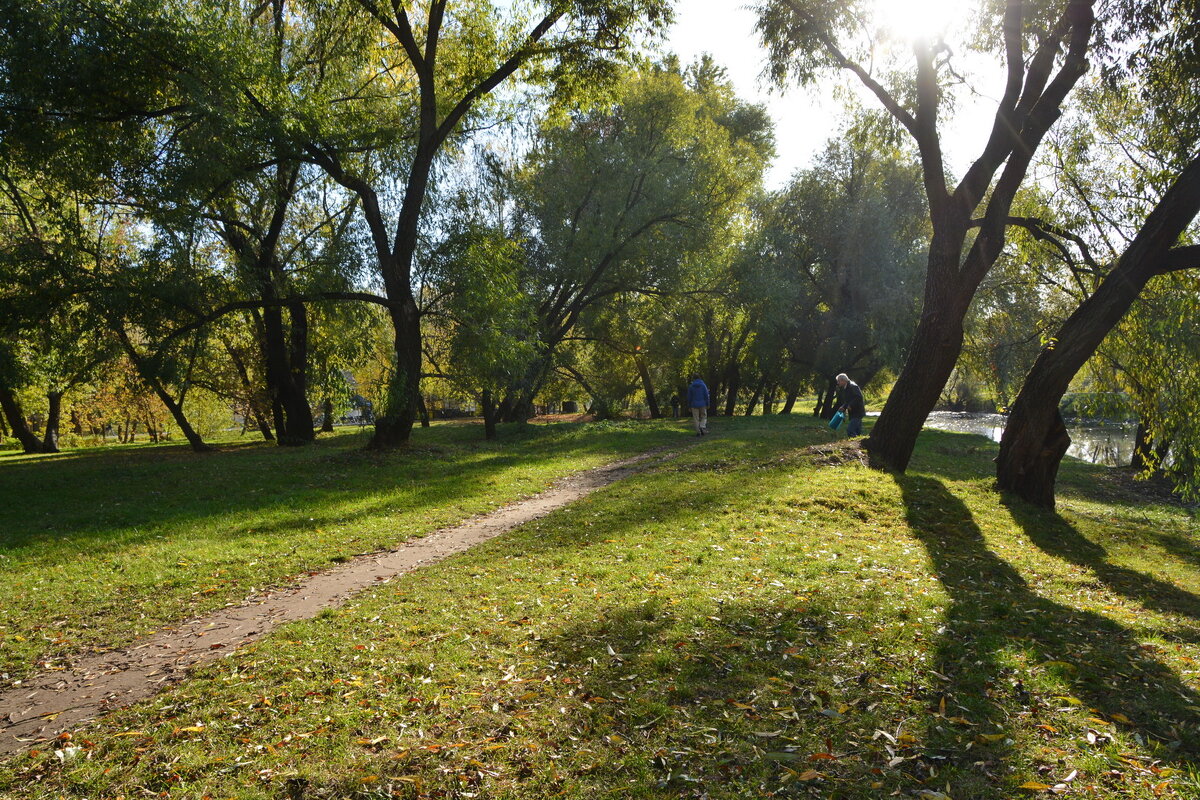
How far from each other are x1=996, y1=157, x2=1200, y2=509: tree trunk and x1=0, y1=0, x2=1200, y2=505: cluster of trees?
52 mm

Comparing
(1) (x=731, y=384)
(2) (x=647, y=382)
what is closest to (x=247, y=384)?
(2) (x=647, y=382)

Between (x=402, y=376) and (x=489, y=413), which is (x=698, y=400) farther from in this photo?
(x=402, y=376)

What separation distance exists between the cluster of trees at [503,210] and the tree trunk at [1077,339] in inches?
2.0

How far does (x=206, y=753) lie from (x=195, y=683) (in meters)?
1.19

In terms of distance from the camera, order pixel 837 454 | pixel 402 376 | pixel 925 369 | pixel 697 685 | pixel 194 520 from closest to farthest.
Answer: pixel 697 685
pixel 194 520
pixel 925 369
pixel 837 454
pixel 402 376

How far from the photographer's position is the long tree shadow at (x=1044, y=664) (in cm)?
444

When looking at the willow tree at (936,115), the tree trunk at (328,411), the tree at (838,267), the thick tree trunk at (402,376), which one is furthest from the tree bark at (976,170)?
the tree at (838,267)

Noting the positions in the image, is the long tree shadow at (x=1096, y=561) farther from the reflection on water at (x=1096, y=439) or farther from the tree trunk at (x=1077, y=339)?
the reflection on water at (x=1096, y=439)

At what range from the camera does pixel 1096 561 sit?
9.74 m

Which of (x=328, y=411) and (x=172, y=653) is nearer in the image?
(x=172, y=653)

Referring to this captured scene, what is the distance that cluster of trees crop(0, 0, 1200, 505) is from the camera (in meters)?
→ 11.9

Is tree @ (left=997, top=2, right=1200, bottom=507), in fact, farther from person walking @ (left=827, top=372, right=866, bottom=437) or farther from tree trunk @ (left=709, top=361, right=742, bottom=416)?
tree trunk @ (left=709, top=361, right=742, bottom=416)

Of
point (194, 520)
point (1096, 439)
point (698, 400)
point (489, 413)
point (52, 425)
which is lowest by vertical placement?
point (1096, 439)

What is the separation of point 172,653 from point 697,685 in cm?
478
